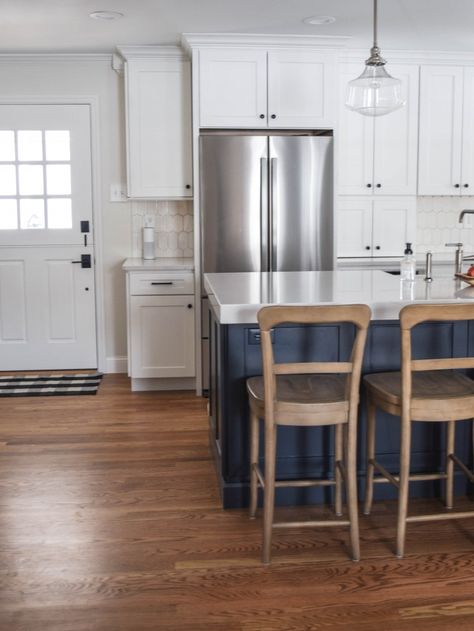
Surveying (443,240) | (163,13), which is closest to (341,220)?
(443,240)

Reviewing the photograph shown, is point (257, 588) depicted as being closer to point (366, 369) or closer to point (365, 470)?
point (365, 470)

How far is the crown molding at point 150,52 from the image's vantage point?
200 inches

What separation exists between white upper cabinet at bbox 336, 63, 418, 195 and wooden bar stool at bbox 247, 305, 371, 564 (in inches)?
113

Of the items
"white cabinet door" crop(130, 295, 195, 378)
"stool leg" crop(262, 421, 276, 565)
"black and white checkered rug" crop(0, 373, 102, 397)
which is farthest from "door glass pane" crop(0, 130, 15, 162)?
"stool leg" crop(262, 421, 276, 565)

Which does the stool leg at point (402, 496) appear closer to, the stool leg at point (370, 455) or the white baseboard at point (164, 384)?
the stool leg at point (370, 455)

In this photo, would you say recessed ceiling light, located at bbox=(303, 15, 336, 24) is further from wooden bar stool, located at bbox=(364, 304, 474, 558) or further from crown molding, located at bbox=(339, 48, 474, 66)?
wooden bar stool, located at bbox=(364, 304, 474, 558)

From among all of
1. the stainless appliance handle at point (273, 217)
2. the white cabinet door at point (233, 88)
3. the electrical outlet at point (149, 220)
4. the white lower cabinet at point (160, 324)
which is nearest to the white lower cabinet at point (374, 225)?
the stainless appliance handle at point (273, 217)

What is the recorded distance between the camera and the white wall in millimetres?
5457

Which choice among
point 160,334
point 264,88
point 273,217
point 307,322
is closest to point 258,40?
point 264,88

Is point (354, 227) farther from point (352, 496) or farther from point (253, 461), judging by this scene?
point (352, 496)

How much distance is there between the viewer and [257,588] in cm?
246

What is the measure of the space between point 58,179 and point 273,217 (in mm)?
1789

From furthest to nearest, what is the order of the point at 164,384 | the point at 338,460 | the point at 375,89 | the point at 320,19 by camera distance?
the point at 164,384 < the point at 320,19 < the point at 375,89 < the point at 338,460

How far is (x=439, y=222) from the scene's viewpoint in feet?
19.2
